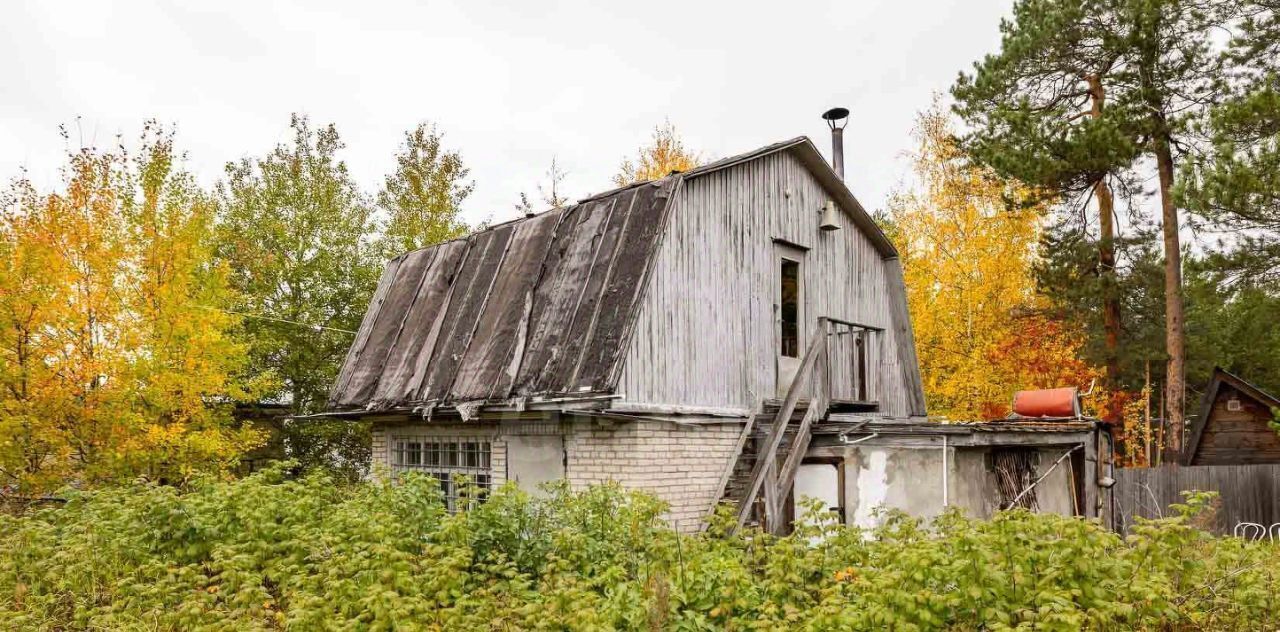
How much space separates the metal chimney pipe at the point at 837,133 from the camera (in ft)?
50.9

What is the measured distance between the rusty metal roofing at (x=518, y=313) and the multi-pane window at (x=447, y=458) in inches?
36.4

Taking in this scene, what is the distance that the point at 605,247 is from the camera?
39.7 feet

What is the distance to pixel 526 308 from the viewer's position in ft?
40.6

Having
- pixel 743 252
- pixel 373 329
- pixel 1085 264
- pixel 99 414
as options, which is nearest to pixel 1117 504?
pixel 1085 264

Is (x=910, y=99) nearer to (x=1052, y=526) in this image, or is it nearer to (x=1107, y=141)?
(x=1107, y=141)

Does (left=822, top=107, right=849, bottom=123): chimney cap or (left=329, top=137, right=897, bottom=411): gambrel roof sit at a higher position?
(left=822, top=107, right=849, bottom=123): chimney cap

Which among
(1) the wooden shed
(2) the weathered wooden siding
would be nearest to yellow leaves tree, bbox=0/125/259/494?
(2) the weathered wooden siding

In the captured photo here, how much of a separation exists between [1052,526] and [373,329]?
1286 cm

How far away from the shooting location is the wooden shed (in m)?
19.6

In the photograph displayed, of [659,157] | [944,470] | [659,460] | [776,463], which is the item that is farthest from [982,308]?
[659,460]

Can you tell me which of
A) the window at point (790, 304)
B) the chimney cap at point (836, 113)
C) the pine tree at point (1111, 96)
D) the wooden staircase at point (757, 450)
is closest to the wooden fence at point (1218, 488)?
the pine tree at point (1111, 96)

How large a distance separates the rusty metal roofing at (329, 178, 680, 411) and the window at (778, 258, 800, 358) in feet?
10.4

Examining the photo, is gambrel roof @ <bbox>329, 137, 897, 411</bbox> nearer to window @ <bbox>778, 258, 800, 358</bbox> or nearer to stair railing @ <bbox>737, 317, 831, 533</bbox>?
window @ <bbox>778, 258, 800, 358</bbox>

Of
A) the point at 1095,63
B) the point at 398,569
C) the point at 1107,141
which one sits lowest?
the point at 398,569
